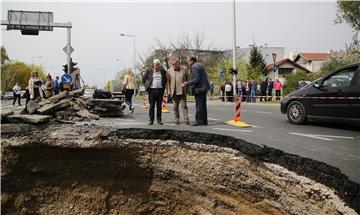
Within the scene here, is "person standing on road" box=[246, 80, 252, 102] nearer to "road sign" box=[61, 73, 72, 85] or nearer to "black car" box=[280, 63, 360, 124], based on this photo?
"road sign" box=[61, 73, 72, 85]

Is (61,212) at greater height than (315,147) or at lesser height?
lesser

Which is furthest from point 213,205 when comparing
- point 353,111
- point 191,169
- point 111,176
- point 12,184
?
point 353,111

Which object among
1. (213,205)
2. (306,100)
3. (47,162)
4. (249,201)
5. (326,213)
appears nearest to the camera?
(326,213)

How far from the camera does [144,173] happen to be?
20.8ft

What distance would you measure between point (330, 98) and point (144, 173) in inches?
209

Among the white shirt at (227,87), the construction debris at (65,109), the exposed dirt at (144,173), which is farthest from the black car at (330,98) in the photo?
the white shirt at (227,87)

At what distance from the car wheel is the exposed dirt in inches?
174

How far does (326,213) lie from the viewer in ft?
14.0

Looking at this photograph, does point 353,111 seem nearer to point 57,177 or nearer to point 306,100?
point 306,100

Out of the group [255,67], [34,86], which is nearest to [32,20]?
[34,86]

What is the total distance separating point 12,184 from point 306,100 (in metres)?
7.22

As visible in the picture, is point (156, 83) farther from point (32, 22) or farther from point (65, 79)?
point (32, 22)

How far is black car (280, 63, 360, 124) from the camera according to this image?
8.62m

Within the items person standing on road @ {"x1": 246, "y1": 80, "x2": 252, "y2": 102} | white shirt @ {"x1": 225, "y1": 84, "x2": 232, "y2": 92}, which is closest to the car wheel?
person standing on road @ {"x1": 246, "y1": 80, "x2": 252, "y2": 102}
